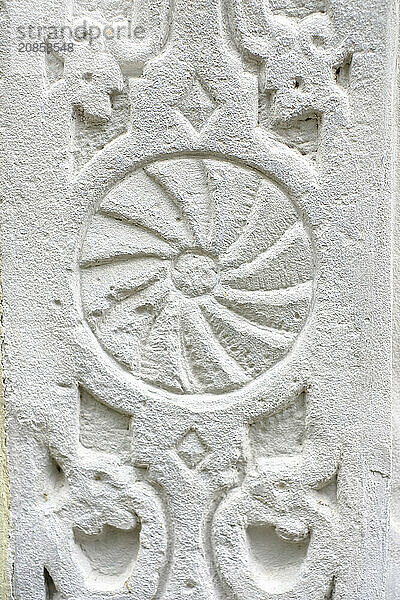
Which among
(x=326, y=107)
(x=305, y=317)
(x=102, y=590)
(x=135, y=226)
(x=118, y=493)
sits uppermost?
(x=326, y=107)

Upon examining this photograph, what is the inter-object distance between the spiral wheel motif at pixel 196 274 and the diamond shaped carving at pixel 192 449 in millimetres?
88

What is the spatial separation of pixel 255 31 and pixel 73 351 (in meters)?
0.71

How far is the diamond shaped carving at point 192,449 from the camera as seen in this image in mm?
1166

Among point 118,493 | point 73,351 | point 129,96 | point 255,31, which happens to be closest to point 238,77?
point 255,31

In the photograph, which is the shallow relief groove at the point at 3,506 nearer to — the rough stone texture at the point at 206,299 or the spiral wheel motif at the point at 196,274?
the rough stone texture at the point at 206,299

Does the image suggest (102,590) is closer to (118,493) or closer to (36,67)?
(118,493)

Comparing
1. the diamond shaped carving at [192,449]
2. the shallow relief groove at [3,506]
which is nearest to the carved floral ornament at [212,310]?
the diamond shaped carving at [192,449]

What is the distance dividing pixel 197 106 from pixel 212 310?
40cm

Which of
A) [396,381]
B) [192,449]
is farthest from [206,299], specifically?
[396,381]

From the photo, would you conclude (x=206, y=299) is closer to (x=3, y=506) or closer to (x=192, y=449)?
(x=192, y=449)

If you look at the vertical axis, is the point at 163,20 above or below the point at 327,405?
above

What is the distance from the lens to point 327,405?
116cm

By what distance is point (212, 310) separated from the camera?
3.85 ft

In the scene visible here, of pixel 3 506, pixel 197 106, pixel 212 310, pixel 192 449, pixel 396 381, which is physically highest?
pixel 197 106
